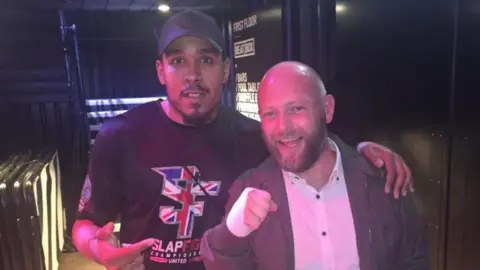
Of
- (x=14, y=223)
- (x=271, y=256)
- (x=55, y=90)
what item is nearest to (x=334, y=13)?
(x=271, y=256)

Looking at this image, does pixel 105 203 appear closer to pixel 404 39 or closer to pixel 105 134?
pixel 105 134

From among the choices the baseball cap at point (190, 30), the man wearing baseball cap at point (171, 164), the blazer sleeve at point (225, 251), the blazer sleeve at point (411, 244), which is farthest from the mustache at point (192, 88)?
the blazer sleeve at point (411, 244)

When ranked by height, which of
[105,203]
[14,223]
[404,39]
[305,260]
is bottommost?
[14,223]

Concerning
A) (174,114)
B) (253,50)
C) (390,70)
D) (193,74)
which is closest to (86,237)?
(174,114)

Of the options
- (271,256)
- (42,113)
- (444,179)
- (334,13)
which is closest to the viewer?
(271,256)

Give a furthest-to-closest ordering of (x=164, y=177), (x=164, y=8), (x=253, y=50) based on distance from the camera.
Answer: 1. (x=253, y=50)
2. (x=164, y=8)
3. (x=164, y=177)

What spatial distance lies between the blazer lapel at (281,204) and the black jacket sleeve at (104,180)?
379mm

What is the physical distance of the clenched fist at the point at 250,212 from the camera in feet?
2.76

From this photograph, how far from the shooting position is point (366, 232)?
3.07 feet

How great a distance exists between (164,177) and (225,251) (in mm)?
262

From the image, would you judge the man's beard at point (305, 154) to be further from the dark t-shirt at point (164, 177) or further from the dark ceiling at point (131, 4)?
the dark ceiling at point (131, 4)

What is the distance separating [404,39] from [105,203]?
3.18ft

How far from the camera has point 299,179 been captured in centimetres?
95

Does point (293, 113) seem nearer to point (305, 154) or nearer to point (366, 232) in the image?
point (305, 154)
